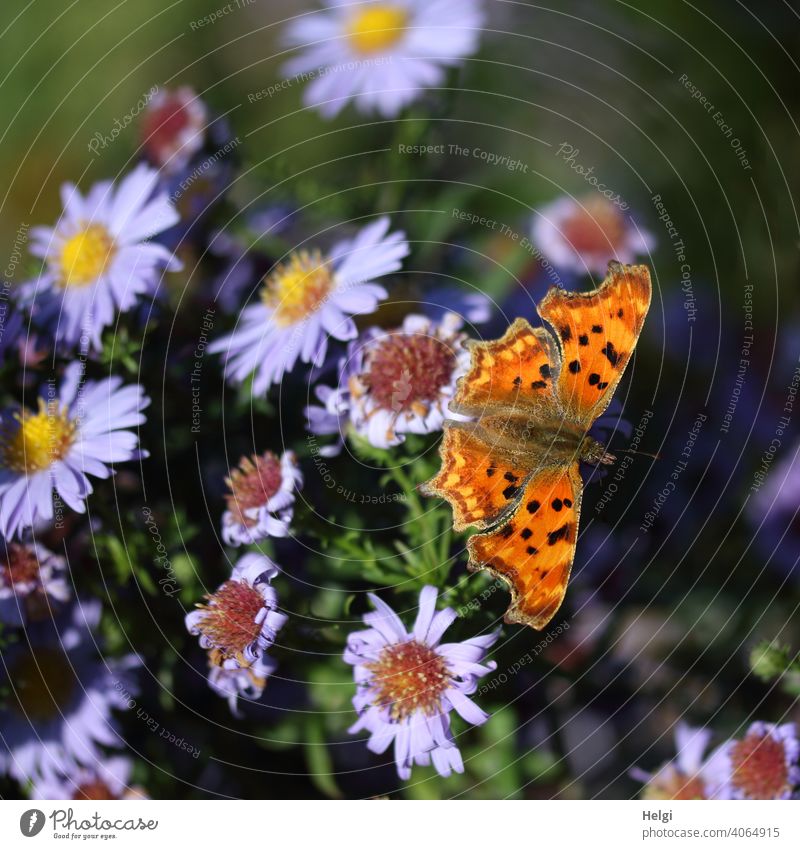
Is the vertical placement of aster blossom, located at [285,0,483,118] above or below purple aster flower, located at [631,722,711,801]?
above

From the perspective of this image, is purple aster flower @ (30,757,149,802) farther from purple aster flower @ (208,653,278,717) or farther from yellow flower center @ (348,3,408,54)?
yellow flower center @ (348,3,408,54)

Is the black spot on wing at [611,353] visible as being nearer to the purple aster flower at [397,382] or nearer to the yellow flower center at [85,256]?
the purple aster flower at [397,382]

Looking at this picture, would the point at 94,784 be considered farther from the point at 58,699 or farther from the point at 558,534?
the point at 558,534

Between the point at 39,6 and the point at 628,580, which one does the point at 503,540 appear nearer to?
the point at 628,580

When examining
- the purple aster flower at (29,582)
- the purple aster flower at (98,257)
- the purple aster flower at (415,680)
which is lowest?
the purple aster flower at (415,680)

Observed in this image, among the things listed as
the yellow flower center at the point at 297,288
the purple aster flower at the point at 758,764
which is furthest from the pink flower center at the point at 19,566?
the purple aster flower at the point at 758,764

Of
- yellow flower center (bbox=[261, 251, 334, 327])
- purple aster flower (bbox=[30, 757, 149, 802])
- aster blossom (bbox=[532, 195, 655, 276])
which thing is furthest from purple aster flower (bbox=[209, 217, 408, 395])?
purple aster flower (bbox=[30, 757, 149, 802])

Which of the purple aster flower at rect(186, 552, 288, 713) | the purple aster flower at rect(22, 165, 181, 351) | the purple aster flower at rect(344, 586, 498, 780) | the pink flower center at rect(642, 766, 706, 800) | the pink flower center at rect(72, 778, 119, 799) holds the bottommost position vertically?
the pink flower center at rect(642, 766, 706, 800)
